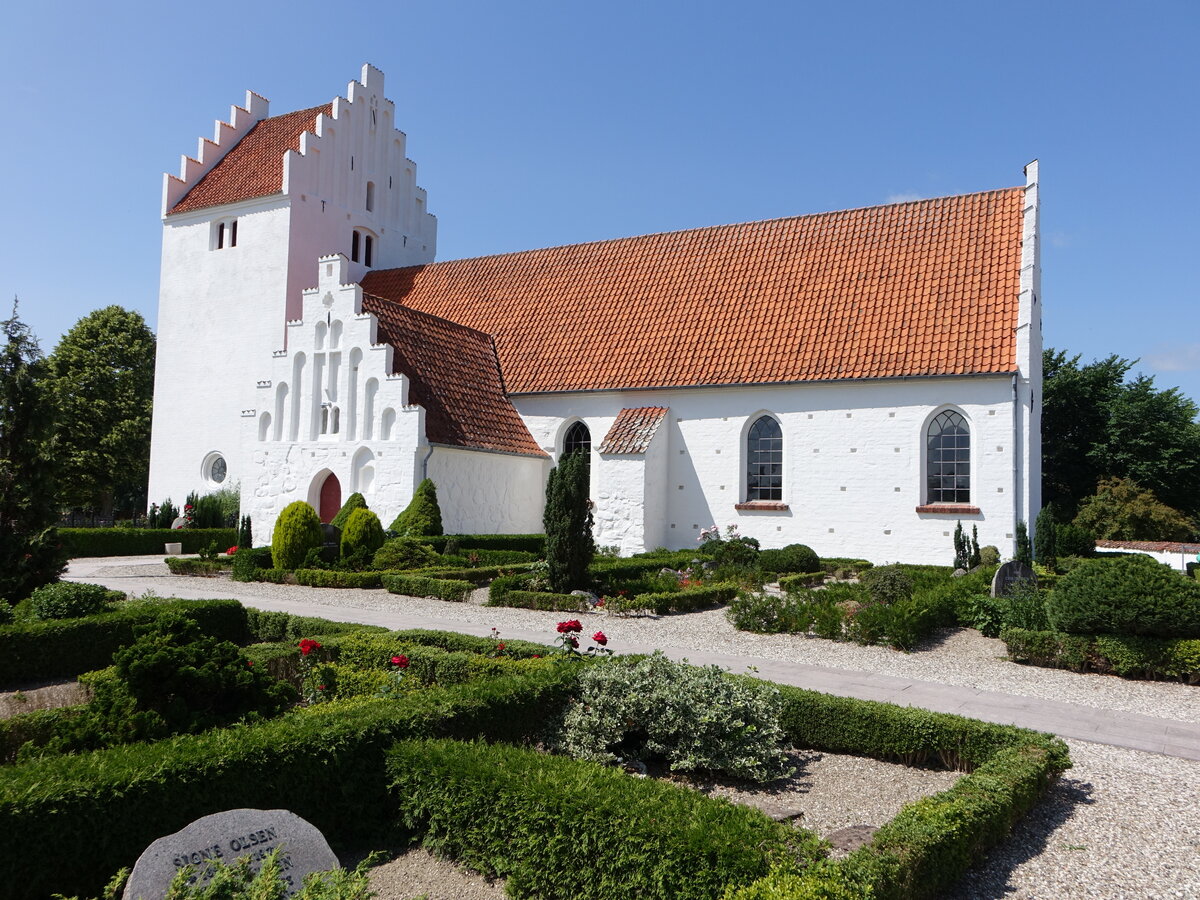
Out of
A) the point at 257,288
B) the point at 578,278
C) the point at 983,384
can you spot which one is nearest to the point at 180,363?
the point at 257,288

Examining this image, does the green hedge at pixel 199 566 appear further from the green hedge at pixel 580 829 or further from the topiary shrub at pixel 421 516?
the green hedge at pixel 580 829

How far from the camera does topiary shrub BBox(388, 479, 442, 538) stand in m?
18.3

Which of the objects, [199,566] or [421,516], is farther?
[421,516]

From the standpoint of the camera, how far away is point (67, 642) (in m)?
8.96

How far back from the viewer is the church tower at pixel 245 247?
2639 cm

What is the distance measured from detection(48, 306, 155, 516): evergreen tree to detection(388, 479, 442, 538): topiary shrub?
2259 cm

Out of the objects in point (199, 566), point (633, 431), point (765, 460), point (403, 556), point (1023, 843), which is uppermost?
point (633, 431)

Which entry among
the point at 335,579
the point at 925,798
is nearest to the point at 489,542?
the point at 335,579

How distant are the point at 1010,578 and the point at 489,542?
35.5ft

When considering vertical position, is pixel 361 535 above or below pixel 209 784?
above

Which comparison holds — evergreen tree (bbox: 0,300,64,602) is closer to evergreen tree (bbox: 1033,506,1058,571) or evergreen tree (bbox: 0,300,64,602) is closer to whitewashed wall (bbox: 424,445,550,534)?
whitewashed wall (bbox: 424,445,550,534)

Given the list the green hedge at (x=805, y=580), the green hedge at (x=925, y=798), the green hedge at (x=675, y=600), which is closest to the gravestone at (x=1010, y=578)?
the green hedge at (x=805, y=580)

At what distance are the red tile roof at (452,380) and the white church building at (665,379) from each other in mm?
80

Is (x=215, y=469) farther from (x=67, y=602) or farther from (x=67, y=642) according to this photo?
(x=67, y=642)
